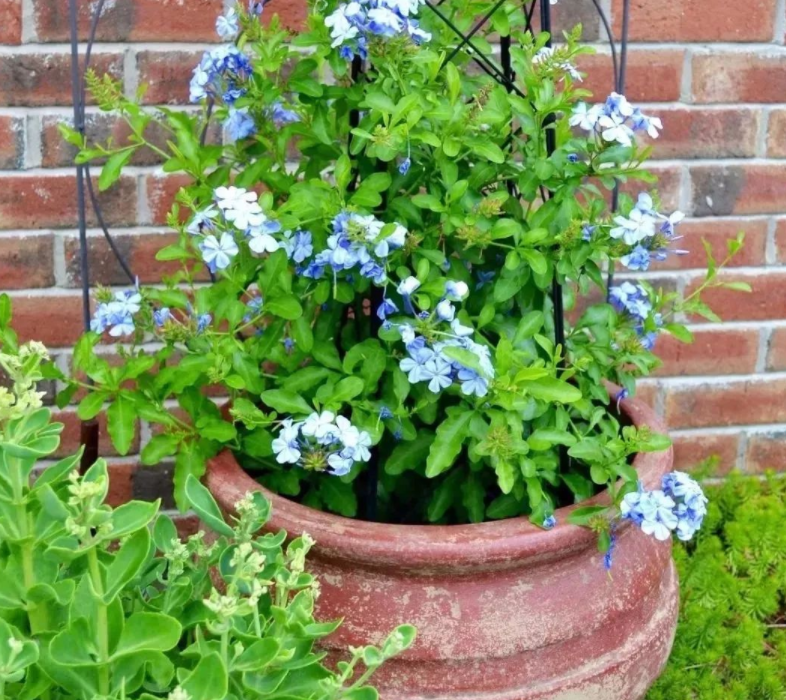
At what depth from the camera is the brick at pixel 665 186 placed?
77.7 inches

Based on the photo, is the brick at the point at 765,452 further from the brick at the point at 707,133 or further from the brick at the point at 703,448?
the brick at the point at 707,133

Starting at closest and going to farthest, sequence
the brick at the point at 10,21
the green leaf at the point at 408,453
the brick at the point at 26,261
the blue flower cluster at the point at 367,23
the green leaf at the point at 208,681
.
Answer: the green leaf at the point at 208,681 → the blue flower cluster at the point at 367,23 → the green leaf at the point at 408,453 → the brick at the point at 10,21 → the brick at the point at 26,261

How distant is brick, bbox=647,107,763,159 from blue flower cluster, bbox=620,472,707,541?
83cm

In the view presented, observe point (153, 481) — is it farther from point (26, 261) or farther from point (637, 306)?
point (637, 306)

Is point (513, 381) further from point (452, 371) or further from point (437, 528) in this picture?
point (437, 528)

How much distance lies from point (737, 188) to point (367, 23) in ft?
3.38

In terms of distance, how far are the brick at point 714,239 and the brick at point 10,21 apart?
1126 millimetres

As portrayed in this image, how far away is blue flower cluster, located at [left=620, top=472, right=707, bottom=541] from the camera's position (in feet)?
4.18

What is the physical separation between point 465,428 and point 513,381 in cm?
8

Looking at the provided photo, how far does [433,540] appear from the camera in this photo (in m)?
1.24

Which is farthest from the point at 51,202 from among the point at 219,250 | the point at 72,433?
the point at 219,250

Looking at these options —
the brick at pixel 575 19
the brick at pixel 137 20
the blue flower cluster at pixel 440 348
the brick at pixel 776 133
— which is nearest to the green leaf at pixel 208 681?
the blue flower cluster at pixel 440 348

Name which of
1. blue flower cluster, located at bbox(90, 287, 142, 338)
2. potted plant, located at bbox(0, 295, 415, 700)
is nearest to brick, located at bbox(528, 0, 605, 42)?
blue flower cluster, located at bbox(90, 287, 142, 338)

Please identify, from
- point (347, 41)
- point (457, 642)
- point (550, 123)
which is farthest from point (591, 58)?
point (457, 642)
